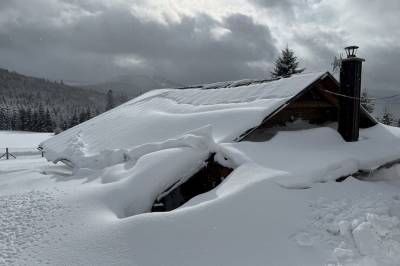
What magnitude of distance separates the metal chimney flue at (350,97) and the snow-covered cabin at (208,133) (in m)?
0.35

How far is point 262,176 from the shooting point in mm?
7148

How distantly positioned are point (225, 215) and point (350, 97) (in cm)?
602

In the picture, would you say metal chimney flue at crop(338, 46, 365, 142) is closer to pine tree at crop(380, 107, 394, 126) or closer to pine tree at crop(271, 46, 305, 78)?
pine tree at crop(271, 46, 305, 78)

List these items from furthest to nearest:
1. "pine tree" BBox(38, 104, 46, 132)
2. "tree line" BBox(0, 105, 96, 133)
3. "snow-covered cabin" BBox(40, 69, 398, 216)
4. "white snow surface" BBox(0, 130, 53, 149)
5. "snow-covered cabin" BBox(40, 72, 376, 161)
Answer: "pine tree" BBox(38, 104, 46, 132) < "tree line" BBox(0, 105, 96, 133) < "white snow surface" BBox(0, 130, 53, 149) < "snow-covered cabin" BBox(40, 72, 376, 161) < "snow-covered cabin" BBox(40, 69, 398, 216)

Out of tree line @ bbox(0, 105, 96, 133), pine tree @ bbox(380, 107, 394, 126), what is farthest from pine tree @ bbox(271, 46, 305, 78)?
tree line @ bbox(0, 105, 96, 133)

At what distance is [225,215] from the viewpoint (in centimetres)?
621

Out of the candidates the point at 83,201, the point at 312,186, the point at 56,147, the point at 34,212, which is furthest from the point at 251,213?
the point at 56,147

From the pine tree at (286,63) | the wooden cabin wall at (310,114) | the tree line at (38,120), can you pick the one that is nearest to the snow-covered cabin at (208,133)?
the wooden cabin wall at (310,114)

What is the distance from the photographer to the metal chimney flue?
33.6ft

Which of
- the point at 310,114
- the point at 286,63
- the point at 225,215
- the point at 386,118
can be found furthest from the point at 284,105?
the point at 386,118

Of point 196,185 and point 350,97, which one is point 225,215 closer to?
point 196,185

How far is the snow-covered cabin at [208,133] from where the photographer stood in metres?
8.26

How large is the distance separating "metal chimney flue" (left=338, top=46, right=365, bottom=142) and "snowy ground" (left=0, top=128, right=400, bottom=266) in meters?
1.08

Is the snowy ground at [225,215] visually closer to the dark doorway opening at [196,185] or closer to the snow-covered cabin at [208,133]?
the snow-covered cabin at [208,133]
